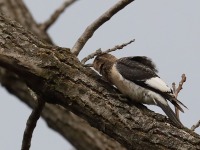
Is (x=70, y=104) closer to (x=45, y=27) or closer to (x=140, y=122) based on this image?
(x=140, y=122)

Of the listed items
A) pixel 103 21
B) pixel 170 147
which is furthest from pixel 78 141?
pixel 170 147

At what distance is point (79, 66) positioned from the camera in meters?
4.03

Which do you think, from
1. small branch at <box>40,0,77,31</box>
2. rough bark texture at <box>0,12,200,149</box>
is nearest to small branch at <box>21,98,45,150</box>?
rough bark texture at <box>0,12,200,149</box>

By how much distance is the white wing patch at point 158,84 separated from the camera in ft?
14.4

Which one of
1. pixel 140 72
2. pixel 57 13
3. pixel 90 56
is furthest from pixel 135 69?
pixel 57 13

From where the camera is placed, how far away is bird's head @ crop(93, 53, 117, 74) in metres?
5.08

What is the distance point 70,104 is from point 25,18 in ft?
9.43

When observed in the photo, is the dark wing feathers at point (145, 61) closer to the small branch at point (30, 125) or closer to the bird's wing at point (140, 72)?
the bird's wing at point (140, 72)

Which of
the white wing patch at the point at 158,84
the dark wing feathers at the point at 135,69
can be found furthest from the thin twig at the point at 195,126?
the dark wing feathers at the point at 135,69

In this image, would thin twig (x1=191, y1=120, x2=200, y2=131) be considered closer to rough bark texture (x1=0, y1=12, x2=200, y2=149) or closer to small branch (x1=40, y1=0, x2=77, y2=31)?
rough bark texture (x1=0, y1=12, x2=200, y2=149)

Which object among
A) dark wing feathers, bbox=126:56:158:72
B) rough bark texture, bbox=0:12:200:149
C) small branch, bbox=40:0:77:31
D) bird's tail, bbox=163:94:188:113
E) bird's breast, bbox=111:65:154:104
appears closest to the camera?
rough bark texture, bbox=0:12:200:149

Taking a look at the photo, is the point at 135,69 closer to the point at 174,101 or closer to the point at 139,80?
the point at 139,80

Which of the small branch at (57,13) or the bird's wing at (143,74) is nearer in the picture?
the bird's wing at (143,74)

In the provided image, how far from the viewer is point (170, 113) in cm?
410
